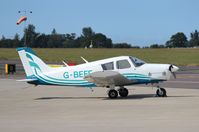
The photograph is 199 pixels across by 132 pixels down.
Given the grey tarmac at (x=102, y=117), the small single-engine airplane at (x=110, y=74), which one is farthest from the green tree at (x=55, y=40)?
the grey tarmac at (x=102, y=117)

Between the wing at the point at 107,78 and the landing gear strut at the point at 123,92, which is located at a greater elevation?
the wing at the point at 107,78

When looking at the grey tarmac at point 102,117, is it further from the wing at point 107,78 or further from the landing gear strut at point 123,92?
the landing gear strut at point 123,92

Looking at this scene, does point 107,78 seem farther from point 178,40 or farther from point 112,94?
point 178,40

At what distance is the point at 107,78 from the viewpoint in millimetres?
19453

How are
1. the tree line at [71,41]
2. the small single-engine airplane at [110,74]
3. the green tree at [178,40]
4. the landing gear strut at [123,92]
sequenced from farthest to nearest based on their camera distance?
the green tree at [178,40] → the tree line at [71,41] → the landing gear strut at [123,92] → the small single-engine airplane at [110,74]

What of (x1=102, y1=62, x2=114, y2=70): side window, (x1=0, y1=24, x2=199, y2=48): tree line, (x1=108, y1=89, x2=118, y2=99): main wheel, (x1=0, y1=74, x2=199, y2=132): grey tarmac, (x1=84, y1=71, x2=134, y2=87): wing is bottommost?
(x1=0, y1=74, x2=199, y2=132): grey tarmac

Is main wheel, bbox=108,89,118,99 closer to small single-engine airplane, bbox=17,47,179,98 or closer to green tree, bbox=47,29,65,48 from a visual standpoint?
small single-engine airplane, bbox=17,47,179,98

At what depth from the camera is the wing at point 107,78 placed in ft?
63.3

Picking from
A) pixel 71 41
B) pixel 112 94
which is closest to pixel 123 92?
pixel 112 94

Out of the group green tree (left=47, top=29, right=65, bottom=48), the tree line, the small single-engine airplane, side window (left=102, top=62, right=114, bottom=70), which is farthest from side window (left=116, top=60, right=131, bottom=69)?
green tree (left=47, top=29, right=65, bottom=48)

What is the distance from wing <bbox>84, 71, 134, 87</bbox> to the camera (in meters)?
19.3

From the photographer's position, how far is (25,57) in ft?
68.3

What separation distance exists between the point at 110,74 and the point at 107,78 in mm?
262

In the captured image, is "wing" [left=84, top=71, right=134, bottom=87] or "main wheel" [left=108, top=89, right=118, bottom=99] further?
"main wheel" [left=108, top=89, right=118, bottom=99]
